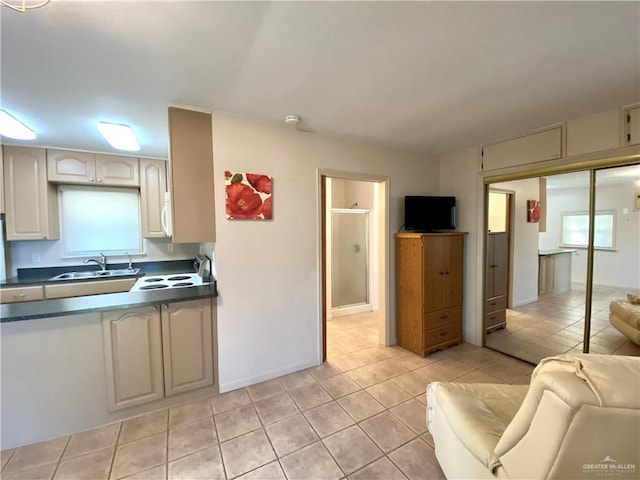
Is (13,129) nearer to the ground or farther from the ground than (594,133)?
farther from the ground

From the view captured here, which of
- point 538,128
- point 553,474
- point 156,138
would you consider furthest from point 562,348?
point 156,138

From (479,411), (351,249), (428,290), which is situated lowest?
(479,411)

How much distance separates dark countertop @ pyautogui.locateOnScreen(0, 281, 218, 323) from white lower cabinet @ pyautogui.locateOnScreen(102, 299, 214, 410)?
7 cm

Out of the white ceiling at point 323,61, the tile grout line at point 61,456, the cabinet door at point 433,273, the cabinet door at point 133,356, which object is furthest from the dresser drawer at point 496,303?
the tile grout line at point 61,456

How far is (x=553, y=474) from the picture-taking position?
32.0 inches

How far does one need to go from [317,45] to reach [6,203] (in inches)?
155

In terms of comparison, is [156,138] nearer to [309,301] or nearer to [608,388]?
[309,301]

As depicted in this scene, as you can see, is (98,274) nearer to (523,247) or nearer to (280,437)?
(280,437)

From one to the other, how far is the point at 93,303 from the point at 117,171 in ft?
7.49

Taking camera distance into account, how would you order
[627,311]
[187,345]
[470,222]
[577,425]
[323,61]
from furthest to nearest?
[470,222], [627,311], [187,345], [323,61], [577,425]

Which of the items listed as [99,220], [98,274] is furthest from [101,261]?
[99,220]

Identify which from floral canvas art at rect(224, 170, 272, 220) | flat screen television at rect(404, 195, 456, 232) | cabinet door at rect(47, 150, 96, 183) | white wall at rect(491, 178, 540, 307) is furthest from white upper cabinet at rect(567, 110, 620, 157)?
cabinet door at rect(47, 150, 96, 183)

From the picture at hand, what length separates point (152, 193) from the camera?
3.62m

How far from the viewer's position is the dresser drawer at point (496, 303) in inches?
128
